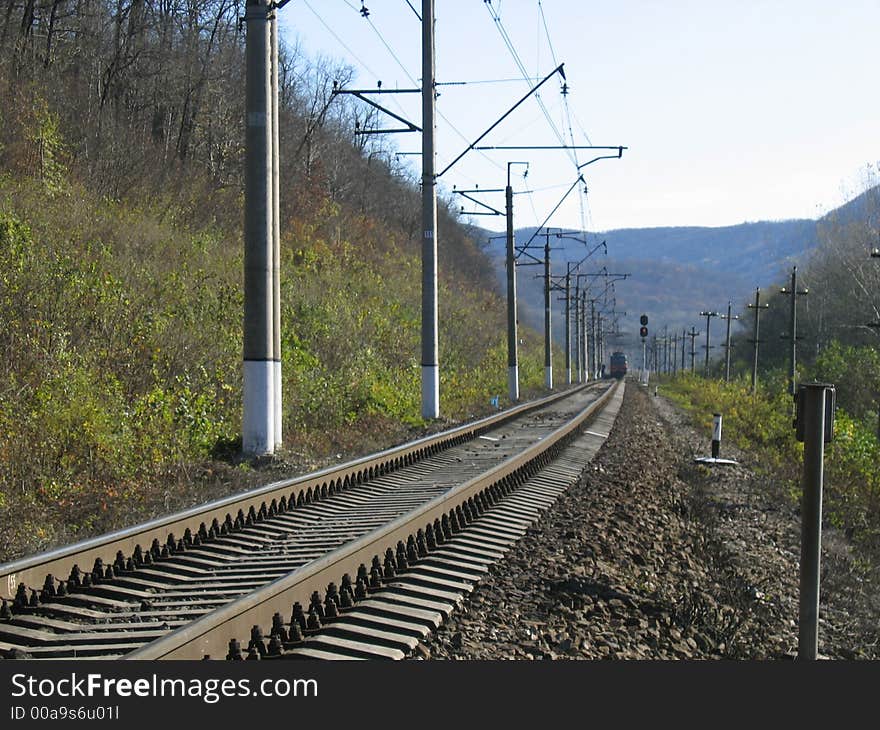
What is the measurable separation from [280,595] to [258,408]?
869cm

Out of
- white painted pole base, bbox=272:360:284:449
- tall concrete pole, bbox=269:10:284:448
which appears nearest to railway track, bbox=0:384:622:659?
white painted pole base, bbox=272:360:284:449

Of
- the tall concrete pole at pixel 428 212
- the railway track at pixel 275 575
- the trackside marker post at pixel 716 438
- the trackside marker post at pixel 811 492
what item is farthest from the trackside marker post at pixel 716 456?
the trackside marker post at pixel 811 492

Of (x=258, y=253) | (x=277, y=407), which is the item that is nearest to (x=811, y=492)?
(x=277, y=407)

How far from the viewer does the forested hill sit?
40.0 feet

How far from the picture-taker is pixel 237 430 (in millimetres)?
16250

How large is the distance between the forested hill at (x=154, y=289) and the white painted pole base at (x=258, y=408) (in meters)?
0.43

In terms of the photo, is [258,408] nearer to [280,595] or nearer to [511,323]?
[280,595]

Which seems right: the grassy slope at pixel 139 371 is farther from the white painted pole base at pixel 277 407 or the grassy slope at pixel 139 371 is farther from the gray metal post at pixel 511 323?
the gray metal post at pixel 511 323

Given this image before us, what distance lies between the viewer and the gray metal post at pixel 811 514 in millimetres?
6500

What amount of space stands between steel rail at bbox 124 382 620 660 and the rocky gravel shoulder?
82 cm

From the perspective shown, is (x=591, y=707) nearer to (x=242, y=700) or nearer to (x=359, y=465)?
(x=242, y=700)

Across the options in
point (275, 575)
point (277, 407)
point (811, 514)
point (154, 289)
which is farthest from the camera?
point (154, 289)

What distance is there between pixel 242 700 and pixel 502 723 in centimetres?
103

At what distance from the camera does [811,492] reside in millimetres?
6711
